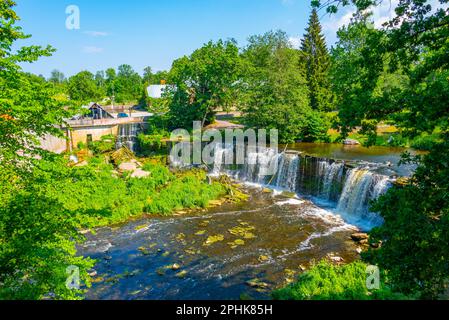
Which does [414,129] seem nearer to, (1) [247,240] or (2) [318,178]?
(1) [247,240]

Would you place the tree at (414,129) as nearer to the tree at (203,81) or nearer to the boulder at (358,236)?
the boulder at (358,236)


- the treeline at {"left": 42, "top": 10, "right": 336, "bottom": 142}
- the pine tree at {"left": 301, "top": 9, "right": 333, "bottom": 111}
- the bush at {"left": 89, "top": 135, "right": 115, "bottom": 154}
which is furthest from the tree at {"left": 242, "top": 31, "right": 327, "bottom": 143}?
the bush at {"left": 89, "top": 135, "right": 115, "bottom": 154}

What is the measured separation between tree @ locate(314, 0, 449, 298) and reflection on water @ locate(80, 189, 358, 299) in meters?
7.17

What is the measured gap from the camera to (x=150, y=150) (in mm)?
35656

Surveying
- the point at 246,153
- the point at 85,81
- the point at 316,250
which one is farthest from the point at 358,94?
the point at 85,81

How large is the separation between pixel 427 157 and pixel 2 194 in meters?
9.03

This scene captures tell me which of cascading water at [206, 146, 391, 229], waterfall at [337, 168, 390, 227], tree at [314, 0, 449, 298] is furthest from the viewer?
cascading water at [206, 146, 391, 229]

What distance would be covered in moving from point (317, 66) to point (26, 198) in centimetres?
4571

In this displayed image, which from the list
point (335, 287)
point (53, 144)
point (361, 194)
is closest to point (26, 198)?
point (335, 287)

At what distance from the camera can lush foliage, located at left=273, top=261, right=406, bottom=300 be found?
1020cm

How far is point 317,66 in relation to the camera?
47.5 metres

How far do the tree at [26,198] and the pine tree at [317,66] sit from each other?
38839 millimetres

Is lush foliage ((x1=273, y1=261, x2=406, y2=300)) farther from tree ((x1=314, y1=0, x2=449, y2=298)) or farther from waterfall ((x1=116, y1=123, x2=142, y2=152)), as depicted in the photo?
waterfall ((x1=116, y1=123, x2=142, y2=152))

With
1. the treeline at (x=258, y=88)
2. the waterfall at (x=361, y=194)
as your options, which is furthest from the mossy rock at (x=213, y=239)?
the treeline at (x=258, y=88)
